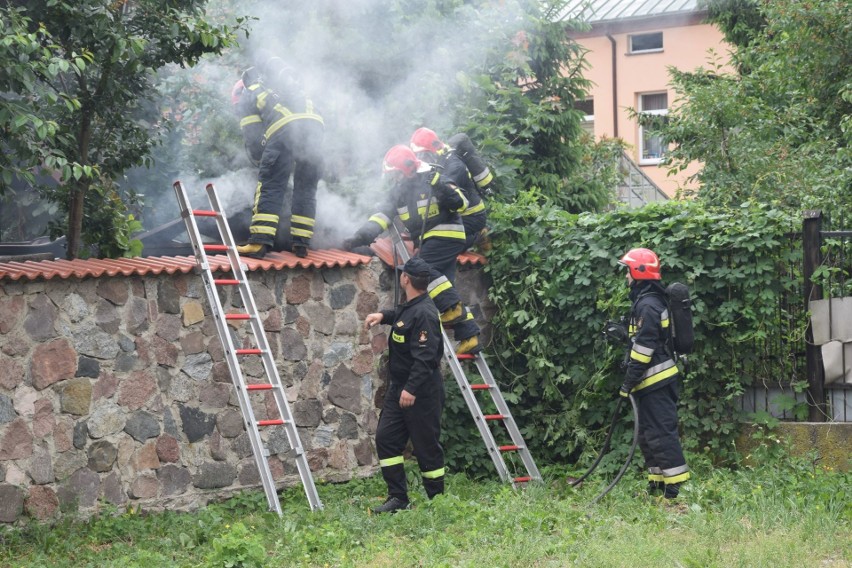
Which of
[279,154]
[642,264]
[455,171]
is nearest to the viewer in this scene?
[642,264]

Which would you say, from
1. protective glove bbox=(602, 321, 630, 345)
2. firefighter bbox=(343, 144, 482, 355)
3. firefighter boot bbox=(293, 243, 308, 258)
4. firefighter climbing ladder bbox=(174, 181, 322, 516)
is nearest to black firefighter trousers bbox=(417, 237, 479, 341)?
firefighter bbox=(343, 144, 482, 355)

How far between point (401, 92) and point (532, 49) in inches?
87.4

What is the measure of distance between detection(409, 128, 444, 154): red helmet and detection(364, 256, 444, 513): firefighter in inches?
64.0

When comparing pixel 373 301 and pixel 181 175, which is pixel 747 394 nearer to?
pixel 373 301

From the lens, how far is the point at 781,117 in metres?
13.5

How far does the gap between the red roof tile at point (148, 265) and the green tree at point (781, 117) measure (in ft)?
15.7

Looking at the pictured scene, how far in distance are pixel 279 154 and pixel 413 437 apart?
268 centimetres

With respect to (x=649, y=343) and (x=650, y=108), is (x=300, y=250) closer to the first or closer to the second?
(x=649, y=343)

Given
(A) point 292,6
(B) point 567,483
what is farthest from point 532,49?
(B) point 567,483

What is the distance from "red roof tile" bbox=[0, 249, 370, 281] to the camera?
295 inches

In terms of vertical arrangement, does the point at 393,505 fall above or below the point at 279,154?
below

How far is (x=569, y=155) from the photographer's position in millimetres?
13219

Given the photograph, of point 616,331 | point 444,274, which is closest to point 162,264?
point 444,274

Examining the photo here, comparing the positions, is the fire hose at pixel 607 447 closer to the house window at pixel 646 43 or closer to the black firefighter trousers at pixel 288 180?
the black firefighter trousers at pixel 288 180
